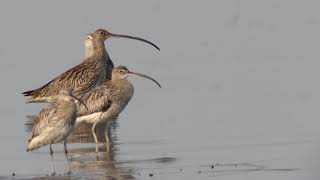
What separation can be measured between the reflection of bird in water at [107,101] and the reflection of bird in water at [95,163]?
0.28 meters

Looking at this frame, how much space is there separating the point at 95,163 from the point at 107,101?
295cm

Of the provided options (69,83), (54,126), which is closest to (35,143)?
(54,126)

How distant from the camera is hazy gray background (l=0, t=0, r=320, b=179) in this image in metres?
14.3

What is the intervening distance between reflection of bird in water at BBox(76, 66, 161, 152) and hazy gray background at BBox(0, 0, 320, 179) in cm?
41

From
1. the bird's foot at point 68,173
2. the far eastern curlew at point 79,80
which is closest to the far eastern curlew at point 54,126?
the bird's foot at point 68,173

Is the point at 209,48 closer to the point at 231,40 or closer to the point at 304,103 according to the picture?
the point at 231,40

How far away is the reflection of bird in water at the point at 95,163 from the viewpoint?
499 inches

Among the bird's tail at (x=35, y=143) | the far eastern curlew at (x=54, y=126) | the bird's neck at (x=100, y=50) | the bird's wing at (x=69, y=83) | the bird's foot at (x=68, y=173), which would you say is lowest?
the bird's foot at (x=68, y=173)

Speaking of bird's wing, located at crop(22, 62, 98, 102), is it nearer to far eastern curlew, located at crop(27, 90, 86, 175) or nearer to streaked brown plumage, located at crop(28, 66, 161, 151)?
streaked brown plumage, located at crop(28, 66, 161, 151)

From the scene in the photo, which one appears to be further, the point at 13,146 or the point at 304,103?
the point at 304,103

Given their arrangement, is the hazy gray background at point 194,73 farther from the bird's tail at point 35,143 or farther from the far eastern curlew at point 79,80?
the far eastern curlew at point 79,80

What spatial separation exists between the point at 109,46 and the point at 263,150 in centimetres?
1163

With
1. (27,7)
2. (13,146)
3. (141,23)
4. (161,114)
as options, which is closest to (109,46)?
(141,23)

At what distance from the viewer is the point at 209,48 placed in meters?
24.1
